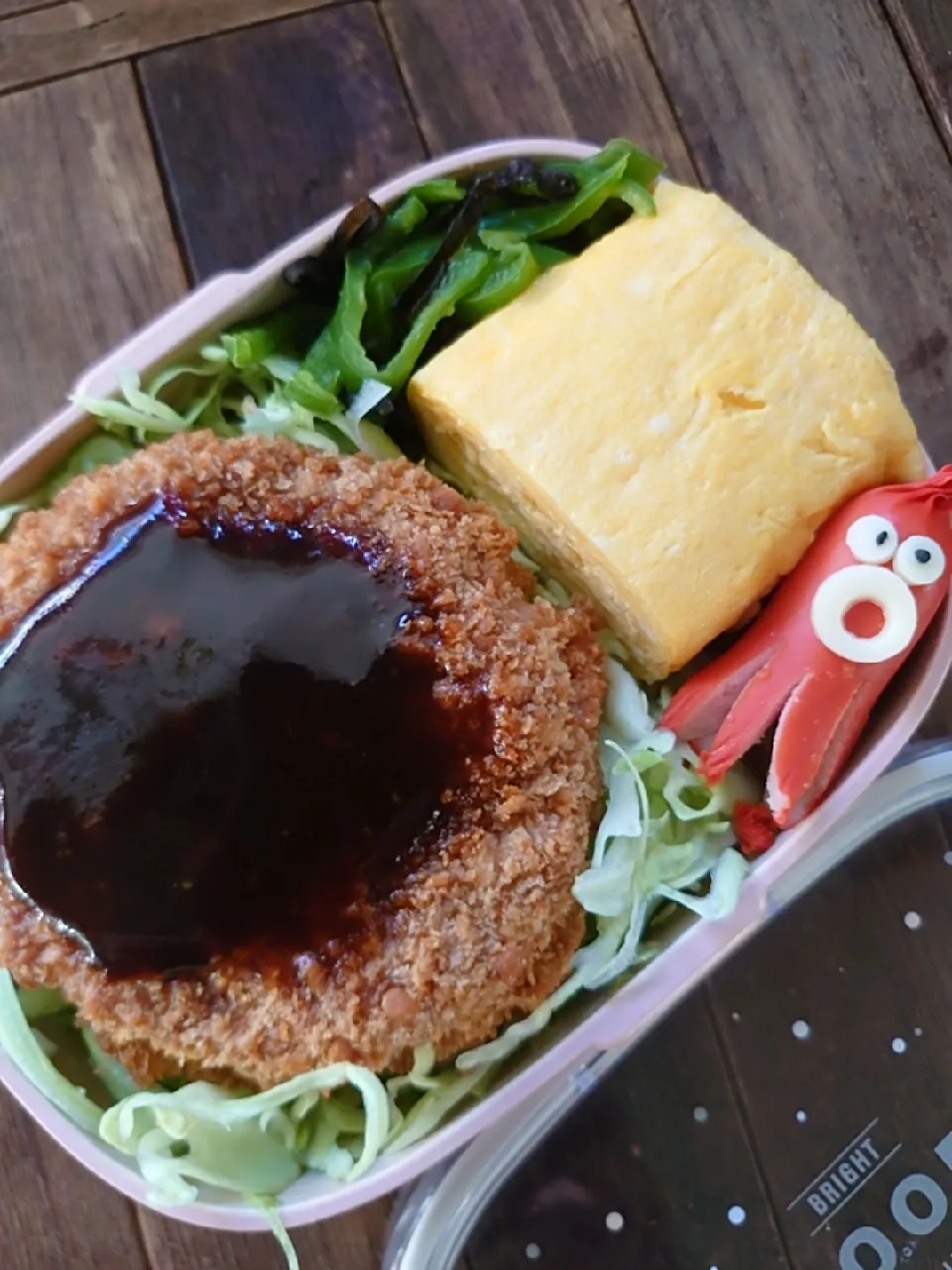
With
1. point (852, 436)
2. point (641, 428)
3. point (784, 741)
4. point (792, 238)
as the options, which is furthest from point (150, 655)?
point (792, 238)

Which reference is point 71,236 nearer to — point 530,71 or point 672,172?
point 530,71

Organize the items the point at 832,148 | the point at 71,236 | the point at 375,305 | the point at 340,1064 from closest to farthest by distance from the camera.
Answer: the point at 340,1064 < the point at 375,305 < the point at 71,236 < the point at 832,148

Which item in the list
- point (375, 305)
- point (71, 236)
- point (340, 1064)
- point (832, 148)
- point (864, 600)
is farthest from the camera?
point (832, 148)

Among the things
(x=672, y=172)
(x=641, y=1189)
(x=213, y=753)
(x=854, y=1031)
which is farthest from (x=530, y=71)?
(x=641, y=1189)

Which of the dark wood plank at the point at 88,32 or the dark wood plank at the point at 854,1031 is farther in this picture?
the dark wood plank at the point at 88,32

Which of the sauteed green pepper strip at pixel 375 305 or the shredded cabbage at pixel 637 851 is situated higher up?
the sauteed green pepper strip at pixel 375 305

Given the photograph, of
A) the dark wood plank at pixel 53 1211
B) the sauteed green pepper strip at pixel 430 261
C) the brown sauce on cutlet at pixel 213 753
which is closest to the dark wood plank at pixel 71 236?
the sauteed green pepper strip at pixel 430 261

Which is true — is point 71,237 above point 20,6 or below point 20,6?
below

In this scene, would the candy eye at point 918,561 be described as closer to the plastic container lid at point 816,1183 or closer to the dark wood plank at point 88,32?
the plastic container lid at point 816,1183
